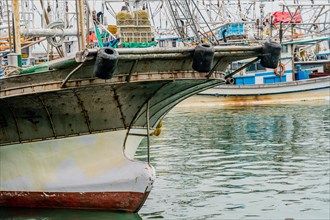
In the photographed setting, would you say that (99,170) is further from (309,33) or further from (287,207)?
(309,33)

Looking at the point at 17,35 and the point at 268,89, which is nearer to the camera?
the point at 17,35

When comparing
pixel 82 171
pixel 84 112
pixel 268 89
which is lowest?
pixel 268 89

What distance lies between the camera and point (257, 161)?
1939cm

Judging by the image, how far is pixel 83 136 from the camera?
500 inches

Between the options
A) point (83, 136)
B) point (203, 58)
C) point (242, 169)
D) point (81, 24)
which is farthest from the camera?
point (242, 169)

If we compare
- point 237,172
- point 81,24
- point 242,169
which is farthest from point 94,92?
point 242,169

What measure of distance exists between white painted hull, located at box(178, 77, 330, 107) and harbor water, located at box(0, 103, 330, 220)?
13.1 meters

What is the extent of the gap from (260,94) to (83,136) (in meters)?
34.4

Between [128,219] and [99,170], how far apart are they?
98cm

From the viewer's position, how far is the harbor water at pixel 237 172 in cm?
1291

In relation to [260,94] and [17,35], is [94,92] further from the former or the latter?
[260,94]

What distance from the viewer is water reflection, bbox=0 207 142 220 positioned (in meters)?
12.5

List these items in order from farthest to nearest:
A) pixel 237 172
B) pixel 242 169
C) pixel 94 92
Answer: pixel 242 169
pixel 237 172
pixel 94 92

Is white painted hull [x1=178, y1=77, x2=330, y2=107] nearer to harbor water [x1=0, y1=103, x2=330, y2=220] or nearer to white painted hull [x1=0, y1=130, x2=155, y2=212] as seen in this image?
harbor water [x1=0, y1=103, x2=330, y2=220]
